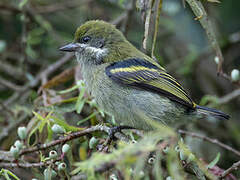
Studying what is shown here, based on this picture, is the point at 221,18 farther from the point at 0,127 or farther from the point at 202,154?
the point at 0,127

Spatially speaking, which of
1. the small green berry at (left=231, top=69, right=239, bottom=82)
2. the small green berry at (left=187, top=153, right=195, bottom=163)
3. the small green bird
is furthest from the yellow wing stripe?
the small green berry at (left=187, top=153, right=195, bottom=163)

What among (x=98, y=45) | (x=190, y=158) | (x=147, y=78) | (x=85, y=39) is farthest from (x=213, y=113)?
(x=85, y=39)

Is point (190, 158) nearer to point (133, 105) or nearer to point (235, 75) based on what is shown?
point (133, 105)

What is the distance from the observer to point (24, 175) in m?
4.15

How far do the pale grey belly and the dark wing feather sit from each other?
0.23ft

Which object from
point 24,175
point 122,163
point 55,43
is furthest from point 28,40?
point 122,163

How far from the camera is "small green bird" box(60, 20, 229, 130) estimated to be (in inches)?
145

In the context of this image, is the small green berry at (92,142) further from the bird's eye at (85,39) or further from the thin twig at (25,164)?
the bird's eye at (85,39)

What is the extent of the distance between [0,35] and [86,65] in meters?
2.67

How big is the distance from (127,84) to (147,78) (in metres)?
0.25

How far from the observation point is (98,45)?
4246mm

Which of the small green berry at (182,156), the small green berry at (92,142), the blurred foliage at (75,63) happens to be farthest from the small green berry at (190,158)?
the blurred foliage at (75,63)

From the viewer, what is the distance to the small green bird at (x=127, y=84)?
368 cm

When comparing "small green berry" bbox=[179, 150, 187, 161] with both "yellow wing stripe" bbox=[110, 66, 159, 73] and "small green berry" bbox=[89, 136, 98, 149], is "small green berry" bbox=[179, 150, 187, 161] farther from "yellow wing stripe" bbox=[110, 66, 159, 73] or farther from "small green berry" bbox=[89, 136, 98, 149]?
"yellow wing stripe" bbox=[110, 66, 159, 73]
